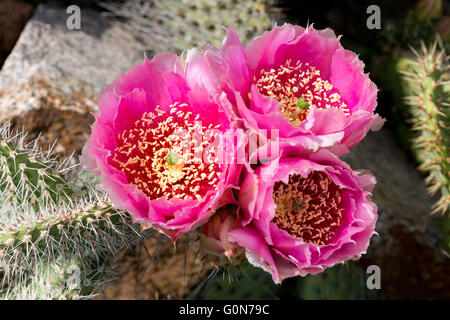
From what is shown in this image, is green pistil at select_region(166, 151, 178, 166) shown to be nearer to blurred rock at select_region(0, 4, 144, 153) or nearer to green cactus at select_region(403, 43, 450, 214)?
blurred rock at select_region(0, 4, 144, 153)

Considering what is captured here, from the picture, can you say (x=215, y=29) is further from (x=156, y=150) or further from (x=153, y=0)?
(x=156, y=150)

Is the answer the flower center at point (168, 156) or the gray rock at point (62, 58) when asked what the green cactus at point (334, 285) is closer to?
the flower center at point (168, 156)

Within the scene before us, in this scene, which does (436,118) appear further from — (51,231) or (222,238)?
(51,231)

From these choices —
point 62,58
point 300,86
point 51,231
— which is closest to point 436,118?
point 300,86

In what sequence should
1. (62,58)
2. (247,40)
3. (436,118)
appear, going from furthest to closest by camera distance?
(62,58) < (247,40) < (436,118)

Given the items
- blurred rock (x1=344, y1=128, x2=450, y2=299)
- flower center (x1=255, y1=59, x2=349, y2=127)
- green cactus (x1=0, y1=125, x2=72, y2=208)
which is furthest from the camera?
blurred rock (x1=344, y1=128, x2=450, y2=299)

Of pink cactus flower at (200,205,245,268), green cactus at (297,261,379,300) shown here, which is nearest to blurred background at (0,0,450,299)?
green cactus at (297,261,379,300)
